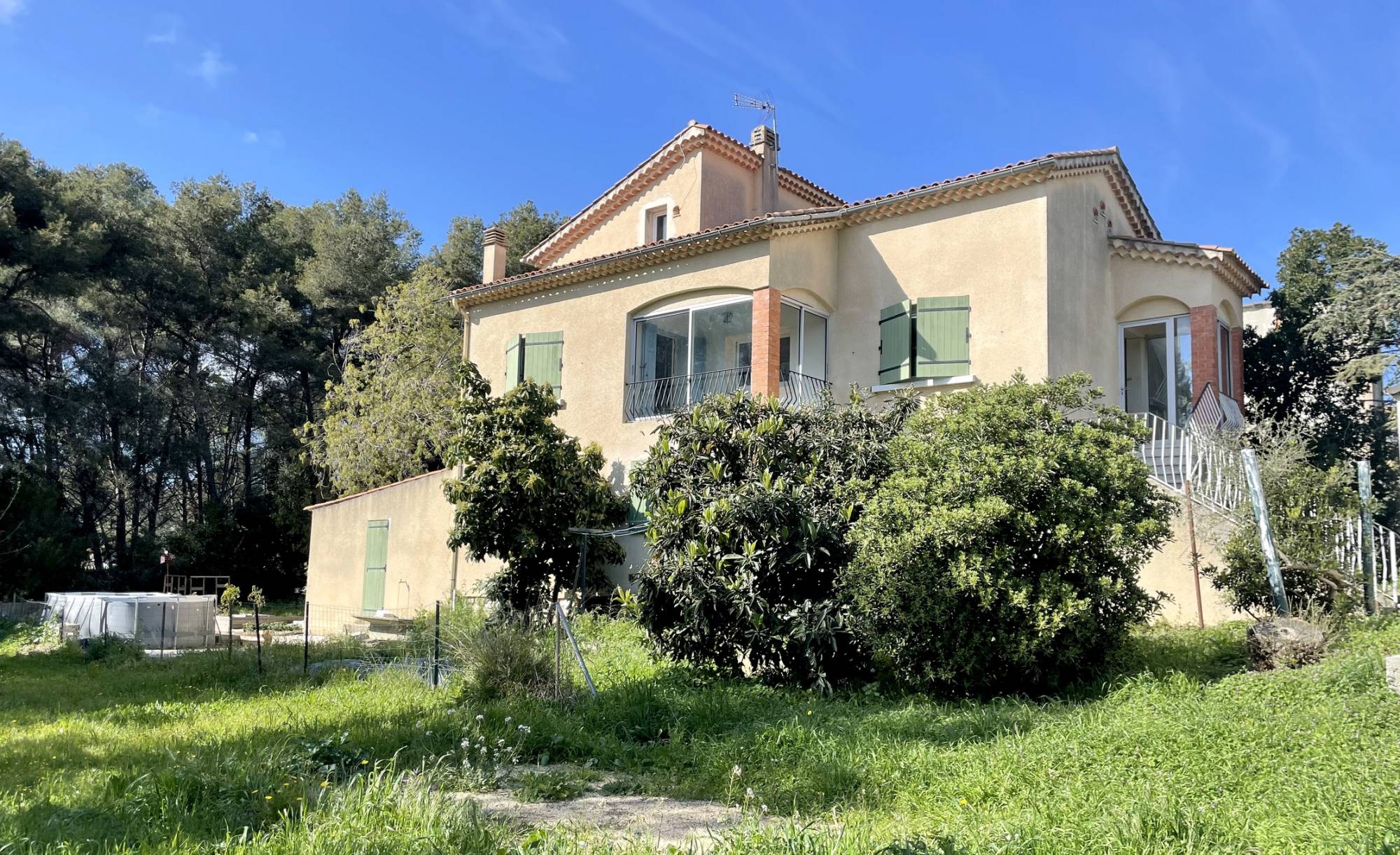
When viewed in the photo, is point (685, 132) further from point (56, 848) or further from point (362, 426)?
point (56, 848)

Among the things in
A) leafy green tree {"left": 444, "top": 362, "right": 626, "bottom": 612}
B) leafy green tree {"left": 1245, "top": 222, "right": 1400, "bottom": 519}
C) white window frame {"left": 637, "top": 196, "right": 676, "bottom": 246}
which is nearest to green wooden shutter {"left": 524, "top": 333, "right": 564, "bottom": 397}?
leafy green tree {"left": 444, "top": 362, "right": 626, "bottom": 612}

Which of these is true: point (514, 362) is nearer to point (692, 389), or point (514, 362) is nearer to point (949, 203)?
point (692, 389)

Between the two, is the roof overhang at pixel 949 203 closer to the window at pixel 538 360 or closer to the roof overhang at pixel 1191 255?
the roof overhang at pixel 1191 255

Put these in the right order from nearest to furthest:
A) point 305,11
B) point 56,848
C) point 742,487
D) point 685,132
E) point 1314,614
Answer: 1. point 56,848
2. point 1314,614
3. point 742,487
4. point 305,11
5. point 685,132

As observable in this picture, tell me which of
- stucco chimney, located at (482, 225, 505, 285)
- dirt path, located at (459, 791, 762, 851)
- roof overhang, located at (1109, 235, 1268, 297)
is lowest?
dirt path, located at (459, 791, 762, 851)

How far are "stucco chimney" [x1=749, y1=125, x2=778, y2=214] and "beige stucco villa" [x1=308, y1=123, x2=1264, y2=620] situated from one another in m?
0.03

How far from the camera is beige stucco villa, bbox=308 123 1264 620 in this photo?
46.0 ft

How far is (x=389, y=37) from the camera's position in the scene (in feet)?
41.9

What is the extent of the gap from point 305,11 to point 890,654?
11.1 m

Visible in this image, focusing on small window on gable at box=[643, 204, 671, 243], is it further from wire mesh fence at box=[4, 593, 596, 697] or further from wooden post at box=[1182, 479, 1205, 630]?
wooden post at box=[1182, 479, 1205, 630]

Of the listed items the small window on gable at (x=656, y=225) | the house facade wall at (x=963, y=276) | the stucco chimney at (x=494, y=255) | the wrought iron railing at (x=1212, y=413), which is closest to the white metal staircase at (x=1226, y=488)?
the wrought iron railing at (x=1212, y=413)

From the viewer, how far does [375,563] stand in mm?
19922

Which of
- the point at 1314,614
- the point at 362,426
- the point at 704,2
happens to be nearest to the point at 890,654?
the point at 1314,614

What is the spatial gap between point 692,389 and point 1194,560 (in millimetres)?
8407
